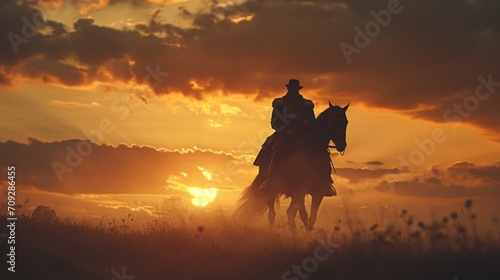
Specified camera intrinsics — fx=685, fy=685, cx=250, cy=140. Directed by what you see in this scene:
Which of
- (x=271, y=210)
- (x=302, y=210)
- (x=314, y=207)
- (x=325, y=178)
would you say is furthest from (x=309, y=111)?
(x=271, y=210)

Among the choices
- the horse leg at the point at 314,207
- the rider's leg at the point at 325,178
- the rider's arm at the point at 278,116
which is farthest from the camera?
the rider's arm at the point at 278,116

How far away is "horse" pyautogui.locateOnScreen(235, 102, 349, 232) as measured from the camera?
18.2 meters

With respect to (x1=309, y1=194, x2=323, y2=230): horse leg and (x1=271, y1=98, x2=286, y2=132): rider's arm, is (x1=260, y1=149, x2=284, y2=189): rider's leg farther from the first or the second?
(x1=309, y1=194, x2=323, y2=230): horse leg

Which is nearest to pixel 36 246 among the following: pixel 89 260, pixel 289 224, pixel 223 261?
pixel 89 260

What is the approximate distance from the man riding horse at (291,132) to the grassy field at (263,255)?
2155 millimetres

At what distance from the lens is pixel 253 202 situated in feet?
70.7

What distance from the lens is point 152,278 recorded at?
14.2 meters

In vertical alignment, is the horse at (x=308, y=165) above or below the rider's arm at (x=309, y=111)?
below

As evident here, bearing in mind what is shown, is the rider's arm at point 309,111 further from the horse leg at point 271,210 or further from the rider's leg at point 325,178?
the horse leg at point 271,210

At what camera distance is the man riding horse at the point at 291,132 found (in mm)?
19438

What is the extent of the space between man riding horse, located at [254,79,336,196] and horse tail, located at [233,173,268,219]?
0.57 meters

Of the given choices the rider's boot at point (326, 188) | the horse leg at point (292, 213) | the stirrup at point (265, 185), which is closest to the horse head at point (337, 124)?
the rider's boot at point (326, 188)

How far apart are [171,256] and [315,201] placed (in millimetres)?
5321

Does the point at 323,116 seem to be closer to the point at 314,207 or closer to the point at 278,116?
the point at 278,116
